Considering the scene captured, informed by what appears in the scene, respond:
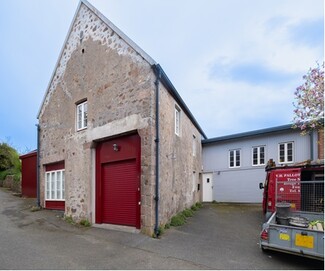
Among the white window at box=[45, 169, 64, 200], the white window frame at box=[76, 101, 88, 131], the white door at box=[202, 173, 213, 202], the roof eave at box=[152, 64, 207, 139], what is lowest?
the white door at box=[202, 173, 213, 202]

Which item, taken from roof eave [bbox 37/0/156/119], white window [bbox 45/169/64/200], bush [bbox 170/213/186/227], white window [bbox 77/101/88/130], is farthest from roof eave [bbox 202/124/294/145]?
white window [bbox 45/169/64/200]

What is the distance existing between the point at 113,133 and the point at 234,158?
11.8 metres

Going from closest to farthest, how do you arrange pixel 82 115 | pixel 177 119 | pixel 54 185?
pixel 82 115
pixel 177 119
pixel 54 185

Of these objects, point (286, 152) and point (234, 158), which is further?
point (234, 158)

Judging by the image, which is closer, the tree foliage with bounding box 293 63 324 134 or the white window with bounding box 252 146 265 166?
the tree foliage with bounding box 293 63 324 134

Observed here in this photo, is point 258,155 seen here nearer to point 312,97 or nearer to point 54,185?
point 312,97

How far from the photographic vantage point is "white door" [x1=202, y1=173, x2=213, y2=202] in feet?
64.5

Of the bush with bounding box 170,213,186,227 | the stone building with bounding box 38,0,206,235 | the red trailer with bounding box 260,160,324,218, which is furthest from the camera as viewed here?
the bush with bounding box 170,213,186,227

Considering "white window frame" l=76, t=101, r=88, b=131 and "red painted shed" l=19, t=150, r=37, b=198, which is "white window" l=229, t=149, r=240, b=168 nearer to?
"white window frame" l=76, t=101, r=88, b=131

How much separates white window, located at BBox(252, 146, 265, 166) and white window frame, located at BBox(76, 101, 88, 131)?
39.1 feet

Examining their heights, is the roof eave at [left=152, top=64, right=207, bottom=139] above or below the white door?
above

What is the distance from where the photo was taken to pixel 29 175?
17922 mm

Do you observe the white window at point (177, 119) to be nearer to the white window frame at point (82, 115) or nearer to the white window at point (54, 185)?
the white window frame at point (82, 115)

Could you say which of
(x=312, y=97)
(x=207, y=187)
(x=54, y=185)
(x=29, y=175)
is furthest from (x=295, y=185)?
(x=29, y=175)
